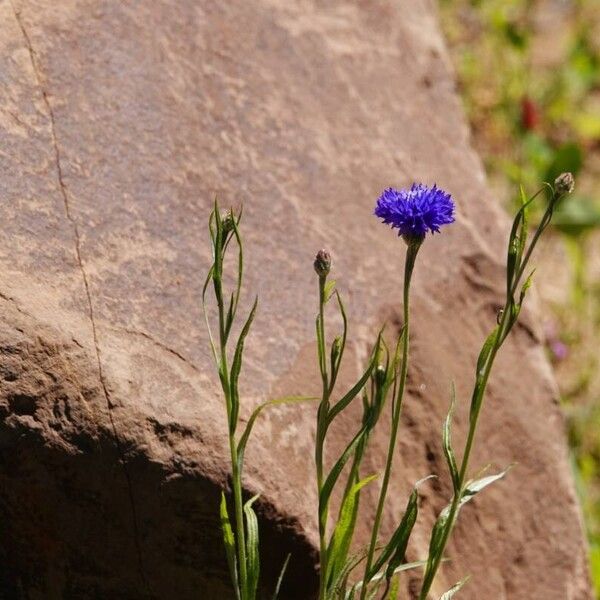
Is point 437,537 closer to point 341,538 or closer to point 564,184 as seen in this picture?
point 341,538

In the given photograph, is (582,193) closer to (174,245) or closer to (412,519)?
(174,245)

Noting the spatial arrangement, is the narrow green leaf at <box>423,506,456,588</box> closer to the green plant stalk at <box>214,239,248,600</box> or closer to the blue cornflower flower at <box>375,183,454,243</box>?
the green plant stalk at <box>214,239,248,600</box>

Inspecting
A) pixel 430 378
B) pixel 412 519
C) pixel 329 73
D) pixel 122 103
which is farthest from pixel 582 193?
pixel 412 519

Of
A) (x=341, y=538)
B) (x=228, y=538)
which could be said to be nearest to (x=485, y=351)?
(x=341, y=538)

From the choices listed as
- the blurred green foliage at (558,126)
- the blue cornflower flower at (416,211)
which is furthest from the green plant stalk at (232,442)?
the blurred green foliage at (558,126)

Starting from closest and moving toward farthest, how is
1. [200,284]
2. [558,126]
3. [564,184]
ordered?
[564,184] < [200,284] < [558,126]

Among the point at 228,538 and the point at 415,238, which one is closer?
the point at 415,238
